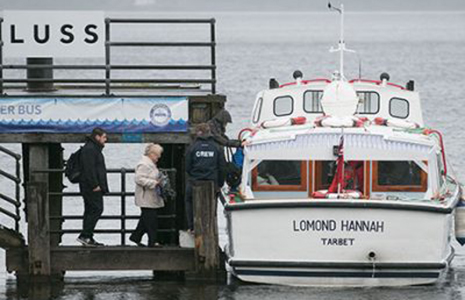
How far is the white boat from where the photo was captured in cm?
1789

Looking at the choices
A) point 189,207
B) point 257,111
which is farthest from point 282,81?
point 189,207

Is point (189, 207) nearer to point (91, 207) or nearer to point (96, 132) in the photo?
point (91, 207)

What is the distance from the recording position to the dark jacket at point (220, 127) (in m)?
18.5

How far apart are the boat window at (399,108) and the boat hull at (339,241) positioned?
3452 mm

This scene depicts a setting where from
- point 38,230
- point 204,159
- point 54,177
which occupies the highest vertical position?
point 204,159

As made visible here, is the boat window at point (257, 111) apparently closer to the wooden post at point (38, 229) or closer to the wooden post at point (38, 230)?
the wooden post at point (38, 229)

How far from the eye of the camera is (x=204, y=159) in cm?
1836

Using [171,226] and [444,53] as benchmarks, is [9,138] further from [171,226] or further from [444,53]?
[444,53]

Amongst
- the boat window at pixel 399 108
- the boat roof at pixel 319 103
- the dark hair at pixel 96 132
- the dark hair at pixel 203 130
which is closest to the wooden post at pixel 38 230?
the dark hair at pixel 96 132

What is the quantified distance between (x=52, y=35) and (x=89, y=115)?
124 centimetres

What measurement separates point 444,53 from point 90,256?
103 metres

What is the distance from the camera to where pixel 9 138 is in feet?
63.2

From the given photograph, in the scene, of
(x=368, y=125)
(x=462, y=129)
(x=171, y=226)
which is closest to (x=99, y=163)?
(x=171, y=226)

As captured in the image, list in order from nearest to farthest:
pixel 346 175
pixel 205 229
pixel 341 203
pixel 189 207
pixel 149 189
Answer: pixel 341 203, pixel 205 229, pixel 149 189, pixel 189 207, pixel 346 175
